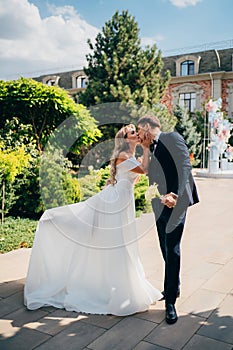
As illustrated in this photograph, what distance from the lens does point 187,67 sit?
2761 centimetres

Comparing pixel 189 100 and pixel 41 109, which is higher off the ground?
pixel 189 100

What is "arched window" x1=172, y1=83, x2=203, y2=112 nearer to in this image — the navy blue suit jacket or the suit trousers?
the navy blue suit jacket

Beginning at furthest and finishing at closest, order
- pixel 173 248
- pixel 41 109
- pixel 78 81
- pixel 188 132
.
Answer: pixel 78 81 < pixel 188 132 < pixel 41 109 < pixel 173 248

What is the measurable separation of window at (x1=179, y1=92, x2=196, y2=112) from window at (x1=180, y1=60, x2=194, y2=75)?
1789 millimetres

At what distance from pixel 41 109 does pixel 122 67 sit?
26.2ft

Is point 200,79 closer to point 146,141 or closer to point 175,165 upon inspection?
point 146,141

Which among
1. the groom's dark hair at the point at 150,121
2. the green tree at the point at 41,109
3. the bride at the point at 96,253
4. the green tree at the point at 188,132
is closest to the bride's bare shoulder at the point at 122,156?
the bride at the point at 96,253

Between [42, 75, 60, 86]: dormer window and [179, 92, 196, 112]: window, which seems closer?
[179, 92, 196, 112]: window

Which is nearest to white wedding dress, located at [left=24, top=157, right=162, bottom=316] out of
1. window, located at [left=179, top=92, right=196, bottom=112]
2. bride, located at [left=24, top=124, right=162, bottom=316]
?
bride, located at [left=24, top=124, right=162, bottom=316]

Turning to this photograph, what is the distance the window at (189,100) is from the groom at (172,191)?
25.7m

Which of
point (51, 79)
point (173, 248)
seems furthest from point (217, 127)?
point (51, 79)

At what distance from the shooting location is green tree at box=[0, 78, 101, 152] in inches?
325

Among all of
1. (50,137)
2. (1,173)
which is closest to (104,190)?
(1,173)

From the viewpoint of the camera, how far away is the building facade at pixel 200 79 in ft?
85.7
